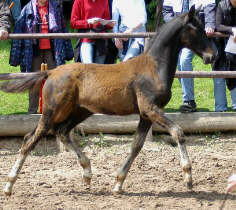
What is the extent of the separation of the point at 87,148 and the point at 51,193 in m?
2.07

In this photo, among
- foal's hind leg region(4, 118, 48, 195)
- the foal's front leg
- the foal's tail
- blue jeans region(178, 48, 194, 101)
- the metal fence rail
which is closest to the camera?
the foal's front leg

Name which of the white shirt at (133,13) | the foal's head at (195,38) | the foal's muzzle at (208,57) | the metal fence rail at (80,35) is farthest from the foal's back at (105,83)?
the white shirt at (133,13)

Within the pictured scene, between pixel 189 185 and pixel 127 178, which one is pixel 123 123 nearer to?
pixel 127 178

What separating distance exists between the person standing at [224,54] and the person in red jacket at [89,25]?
5.57 ft

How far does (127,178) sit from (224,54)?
9.90ft

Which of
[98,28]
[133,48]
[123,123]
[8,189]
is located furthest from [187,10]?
[8,189]

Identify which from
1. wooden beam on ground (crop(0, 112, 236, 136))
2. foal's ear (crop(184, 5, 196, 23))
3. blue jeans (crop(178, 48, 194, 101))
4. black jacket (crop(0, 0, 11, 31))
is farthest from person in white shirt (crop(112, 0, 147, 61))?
foal's ear (crop(184, 5, 196, 23))

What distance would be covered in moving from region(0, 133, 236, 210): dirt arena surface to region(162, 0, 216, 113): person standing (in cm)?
61

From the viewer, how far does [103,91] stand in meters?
6.23

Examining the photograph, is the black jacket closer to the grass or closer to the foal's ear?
the grass

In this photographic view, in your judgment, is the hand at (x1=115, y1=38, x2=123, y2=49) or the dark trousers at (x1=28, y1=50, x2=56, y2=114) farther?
the dark trousers at (x1=28, y1=50, x2=56, y2=114)

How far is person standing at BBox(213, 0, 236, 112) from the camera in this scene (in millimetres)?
8555

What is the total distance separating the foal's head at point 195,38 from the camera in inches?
240

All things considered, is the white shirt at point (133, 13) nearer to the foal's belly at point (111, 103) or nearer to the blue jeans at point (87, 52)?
the blue jeans at point (87, 52)
